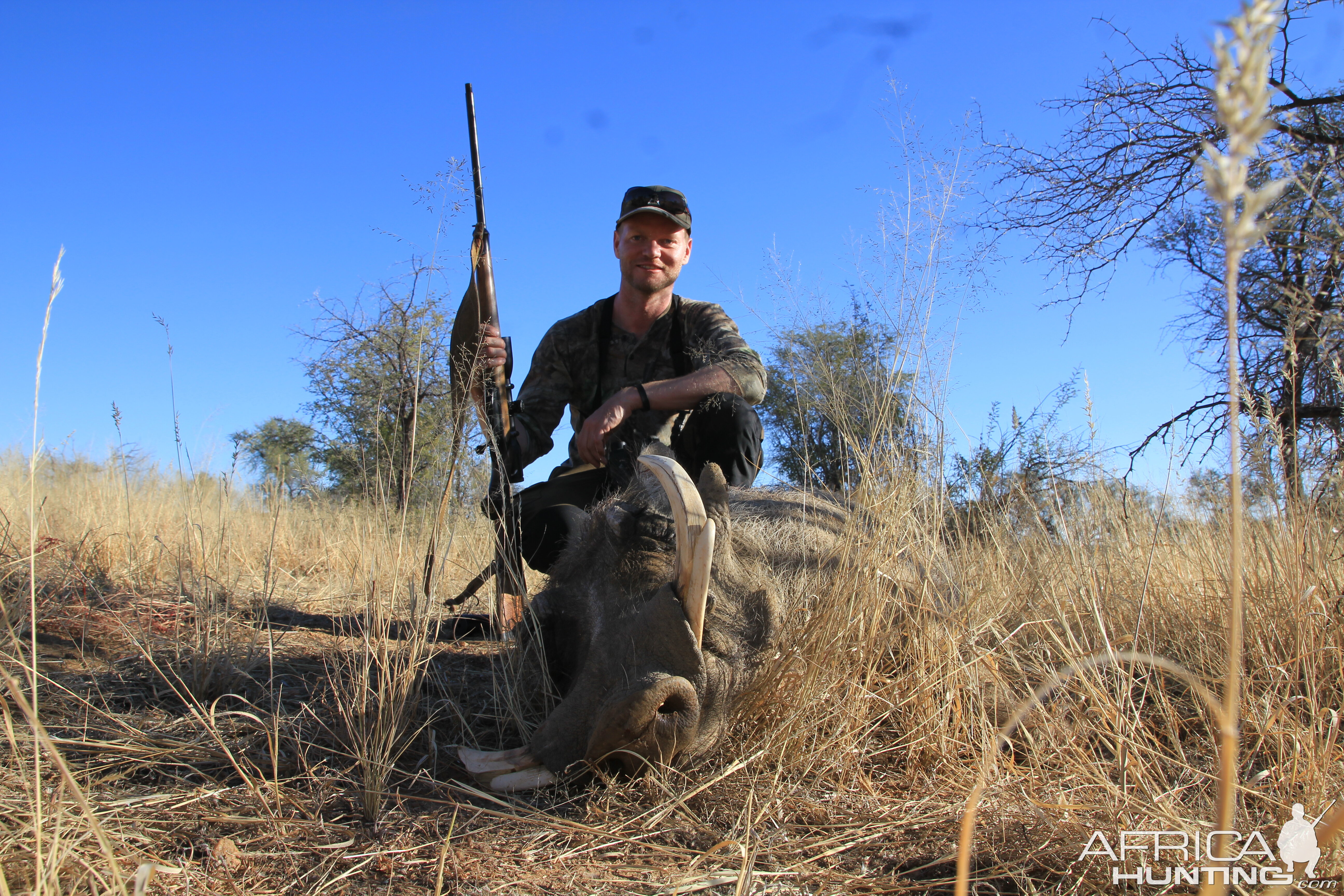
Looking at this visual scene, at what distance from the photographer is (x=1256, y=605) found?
255 centimetres

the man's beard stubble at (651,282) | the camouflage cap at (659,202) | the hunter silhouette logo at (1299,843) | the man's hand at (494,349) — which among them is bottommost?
the hunter silhouette logo at (1299,843)

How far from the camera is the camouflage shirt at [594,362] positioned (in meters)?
4.28

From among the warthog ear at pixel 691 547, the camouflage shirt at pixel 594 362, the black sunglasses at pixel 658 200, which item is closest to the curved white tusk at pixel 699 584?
the warthog ear at pixel 691 547

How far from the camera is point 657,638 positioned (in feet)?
6.43

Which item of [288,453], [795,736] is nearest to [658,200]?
[795,736]

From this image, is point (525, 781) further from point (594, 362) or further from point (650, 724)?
point (594, 362)

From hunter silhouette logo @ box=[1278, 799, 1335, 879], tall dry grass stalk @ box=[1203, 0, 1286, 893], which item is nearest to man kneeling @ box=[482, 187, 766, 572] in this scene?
hunter silhouette logo @ box=[1278, 799, 1335, 879]

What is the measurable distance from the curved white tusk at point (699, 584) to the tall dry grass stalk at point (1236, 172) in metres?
1.28

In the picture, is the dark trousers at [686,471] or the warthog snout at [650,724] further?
the dark trousers at [686,471]

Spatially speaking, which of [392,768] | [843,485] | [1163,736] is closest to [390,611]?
[392,768]

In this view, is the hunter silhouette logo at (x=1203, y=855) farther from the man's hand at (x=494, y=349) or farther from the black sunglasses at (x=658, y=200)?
the black sunglasses at (x=658, y=200)

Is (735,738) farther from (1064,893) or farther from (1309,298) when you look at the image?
(1309,298)

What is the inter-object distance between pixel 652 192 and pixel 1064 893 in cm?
370

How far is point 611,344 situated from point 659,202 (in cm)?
84
